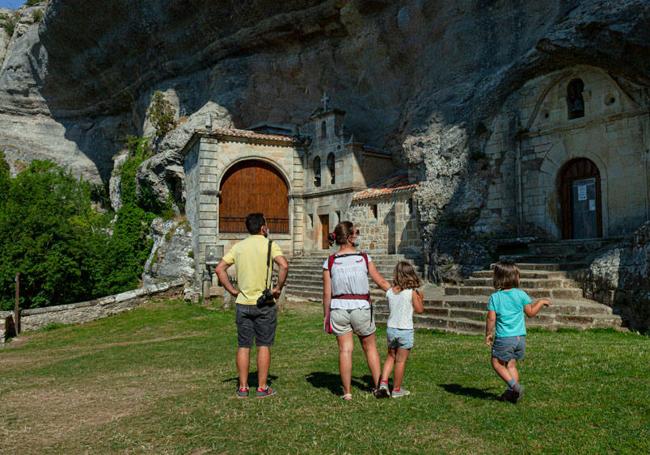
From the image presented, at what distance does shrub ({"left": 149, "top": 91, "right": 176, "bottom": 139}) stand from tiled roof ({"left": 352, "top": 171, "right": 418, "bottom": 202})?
42.4ft

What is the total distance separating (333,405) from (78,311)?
15.6 metres

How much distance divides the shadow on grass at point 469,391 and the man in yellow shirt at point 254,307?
6.41 feet

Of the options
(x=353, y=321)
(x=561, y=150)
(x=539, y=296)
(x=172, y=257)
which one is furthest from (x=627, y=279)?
(x=172, y=257)

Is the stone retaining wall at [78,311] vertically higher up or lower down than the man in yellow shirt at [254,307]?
lower down

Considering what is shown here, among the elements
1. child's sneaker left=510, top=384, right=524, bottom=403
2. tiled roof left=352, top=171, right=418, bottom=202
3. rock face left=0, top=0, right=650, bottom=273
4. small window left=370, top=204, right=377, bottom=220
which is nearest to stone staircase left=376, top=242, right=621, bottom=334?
rock face left=0, top=0, right=650, bottom=273

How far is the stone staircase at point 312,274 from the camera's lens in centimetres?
1853

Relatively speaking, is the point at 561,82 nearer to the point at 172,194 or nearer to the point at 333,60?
the point at 333,60

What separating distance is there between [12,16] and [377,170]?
38.3 metres

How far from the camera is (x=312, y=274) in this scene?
2178 centimetres

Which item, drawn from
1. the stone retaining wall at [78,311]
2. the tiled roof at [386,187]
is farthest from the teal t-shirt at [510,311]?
the stone retaining wall at [78,311]

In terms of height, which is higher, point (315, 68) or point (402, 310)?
point (315, 68)

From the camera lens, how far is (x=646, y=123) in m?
12.8

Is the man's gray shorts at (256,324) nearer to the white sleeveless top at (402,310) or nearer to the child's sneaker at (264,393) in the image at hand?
the child's sneaker at (264,393)

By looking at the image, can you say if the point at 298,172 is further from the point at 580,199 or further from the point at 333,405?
the point at 333,405
